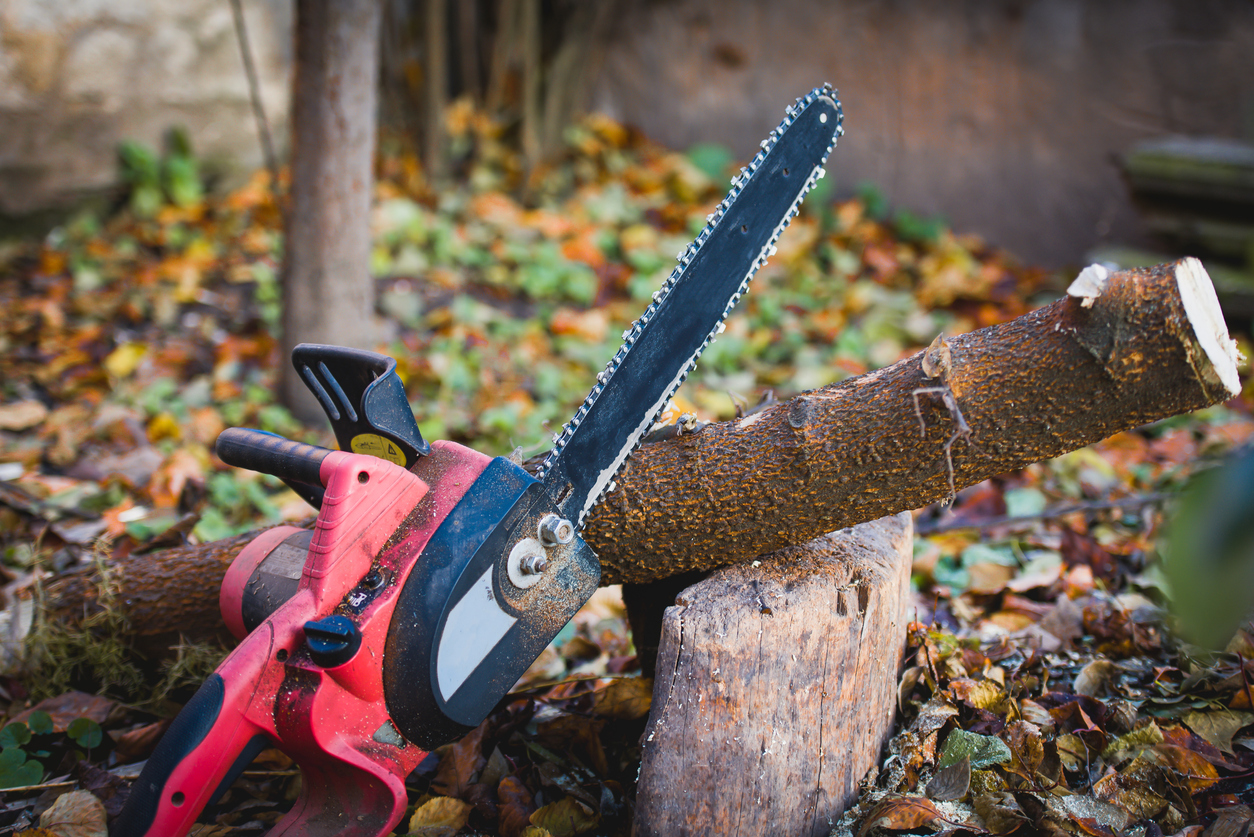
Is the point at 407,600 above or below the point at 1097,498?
above

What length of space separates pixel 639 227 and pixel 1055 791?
390 cm

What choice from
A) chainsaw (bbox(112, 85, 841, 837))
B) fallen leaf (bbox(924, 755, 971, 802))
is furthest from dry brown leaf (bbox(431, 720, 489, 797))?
fallen leaf (bbox(924, 755, 971, 802))

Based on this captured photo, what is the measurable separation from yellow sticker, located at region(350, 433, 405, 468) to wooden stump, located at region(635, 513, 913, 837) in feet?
1.97

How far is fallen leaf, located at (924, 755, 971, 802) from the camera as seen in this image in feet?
5.05

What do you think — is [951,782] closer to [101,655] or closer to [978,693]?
[978,693]

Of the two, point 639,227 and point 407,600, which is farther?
point 639,227

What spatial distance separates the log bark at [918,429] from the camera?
1.33 metres

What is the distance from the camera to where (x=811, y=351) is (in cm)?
423

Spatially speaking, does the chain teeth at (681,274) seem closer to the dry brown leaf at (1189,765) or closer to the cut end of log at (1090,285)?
the cut end of log at (1090,285)

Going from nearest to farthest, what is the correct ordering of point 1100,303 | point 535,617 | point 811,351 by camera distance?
1. point 1100,303
2. point 535,617
3. point 811,351

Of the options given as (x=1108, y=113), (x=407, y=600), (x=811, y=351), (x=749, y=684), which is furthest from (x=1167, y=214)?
(x=407, y=600)

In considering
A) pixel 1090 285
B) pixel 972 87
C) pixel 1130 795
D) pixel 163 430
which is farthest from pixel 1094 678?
pixel 972 87

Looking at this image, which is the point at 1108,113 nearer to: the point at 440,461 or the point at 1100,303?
the point at 1100,303

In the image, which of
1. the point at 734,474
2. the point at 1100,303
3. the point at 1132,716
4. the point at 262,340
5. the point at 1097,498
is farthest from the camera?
the point at 262,340
